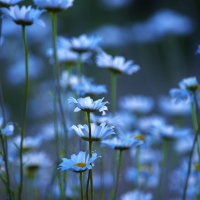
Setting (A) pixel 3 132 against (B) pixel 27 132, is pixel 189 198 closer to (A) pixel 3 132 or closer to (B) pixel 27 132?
(A) pixel 3 132

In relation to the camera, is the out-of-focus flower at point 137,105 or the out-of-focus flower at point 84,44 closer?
the out-of-focus flower at point 84,44

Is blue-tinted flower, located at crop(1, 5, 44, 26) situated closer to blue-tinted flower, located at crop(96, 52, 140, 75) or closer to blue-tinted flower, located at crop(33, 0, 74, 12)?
blue-tinted flower, located at crop(33, 0, 74, 12)

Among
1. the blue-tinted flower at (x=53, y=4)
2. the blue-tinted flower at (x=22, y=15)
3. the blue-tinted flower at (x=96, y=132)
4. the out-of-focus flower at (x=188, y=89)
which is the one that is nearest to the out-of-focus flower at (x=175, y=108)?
the out-of-focus flower at (x=188, y=89)

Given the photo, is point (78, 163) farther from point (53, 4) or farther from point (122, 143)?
point (53, 4)

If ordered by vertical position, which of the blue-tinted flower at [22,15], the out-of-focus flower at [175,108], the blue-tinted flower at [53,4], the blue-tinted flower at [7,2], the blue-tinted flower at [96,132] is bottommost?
the blue-tinted flower at [96,132]

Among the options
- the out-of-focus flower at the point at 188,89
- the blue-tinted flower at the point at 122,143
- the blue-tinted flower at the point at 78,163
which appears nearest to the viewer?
the blue-tinted flower at the point at 78,163

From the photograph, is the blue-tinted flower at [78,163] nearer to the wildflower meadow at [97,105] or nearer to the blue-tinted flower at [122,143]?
the wildflower meadow at [97,105]

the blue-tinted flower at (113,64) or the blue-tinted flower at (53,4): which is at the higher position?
the blue-tinted flower at (53,4)

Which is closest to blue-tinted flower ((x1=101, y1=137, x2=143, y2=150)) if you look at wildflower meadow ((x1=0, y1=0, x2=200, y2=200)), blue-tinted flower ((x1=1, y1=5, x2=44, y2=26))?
wildflower meadow ((x1=0, y1=0, x2=200, y2=200))

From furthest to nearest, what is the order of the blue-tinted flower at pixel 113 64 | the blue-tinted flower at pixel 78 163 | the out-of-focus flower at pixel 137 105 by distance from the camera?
the out-of-focus flower at pixel 137 105, the blue-tinted flower at pixel 113 64, the blue-tinted flower at pixel 78 163

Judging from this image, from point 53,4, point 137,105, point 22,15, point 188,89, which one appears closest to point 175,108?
point 137,105
